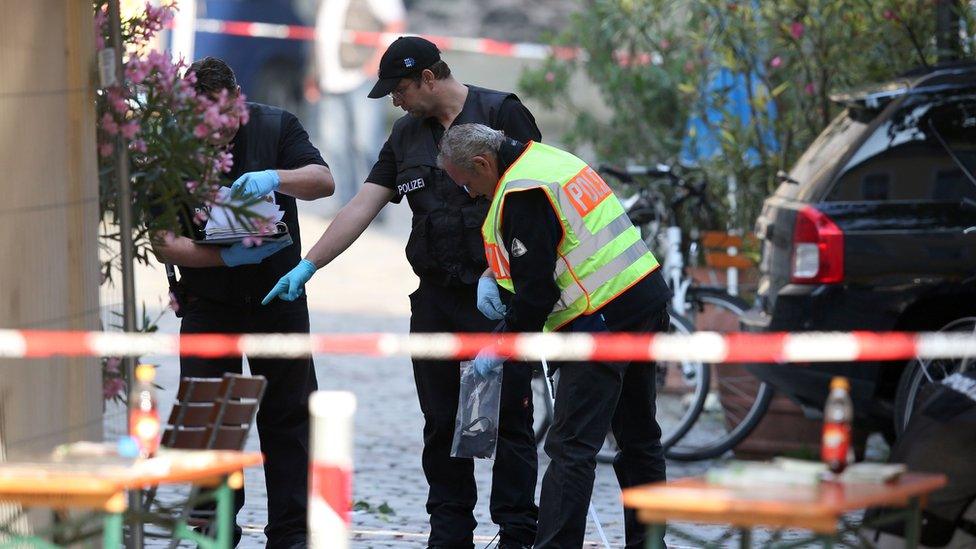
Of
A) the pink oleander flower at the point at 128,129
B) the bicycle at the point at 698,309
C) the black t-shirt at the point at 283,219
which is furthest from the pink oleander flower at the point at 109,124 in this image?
the bicycle at the point at 698,309

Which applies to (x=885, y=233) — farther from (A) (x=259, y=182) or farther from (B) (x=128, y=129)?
(B) (x=128, y=129)

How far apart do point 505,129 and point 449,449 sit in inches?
48.1

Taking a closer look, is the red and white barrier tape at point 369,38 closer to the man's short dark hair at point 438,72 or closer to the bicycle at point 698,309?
the bicycle at point 698,309

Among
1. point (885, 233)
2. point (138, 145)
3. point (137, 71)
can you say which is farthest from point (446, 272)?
point (885, 233)

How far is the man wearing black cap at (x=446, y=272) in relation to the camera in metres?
6.43

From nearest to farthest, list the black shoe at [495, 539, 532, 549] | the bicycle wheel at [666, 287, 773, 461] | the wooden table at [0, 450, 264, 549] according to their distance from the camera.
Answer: the wooden table at [0, 450, 264, 549] → the black shoe at [495, 539, 532, 549] → the bicycle wheel at [666, 287, 773, 461]

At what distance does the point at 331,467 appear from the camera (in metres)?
3.98

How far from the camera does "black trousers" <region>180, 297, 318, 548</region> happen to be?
6598 millimetres

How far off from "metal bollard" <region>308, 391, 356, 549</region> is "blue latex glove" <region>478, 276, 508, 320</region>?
2047 millimetres

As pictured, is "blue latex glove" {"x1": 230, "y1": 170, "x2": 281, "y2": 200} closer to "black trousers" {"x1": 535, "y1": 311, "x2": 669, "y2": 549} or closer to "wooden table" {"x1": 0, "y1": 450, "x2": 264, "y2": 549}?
"black trousers" {"x1": 535, "y1": 311, "x2": 669, "y2": 549}

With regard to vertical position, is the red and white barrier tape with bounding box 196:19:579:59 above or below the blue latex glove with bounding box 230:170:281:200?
above

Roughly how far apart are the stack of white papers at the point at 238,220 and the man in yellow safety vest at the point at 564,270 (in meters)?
0.71

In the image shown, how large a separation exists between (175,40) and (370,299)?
5.72 meters

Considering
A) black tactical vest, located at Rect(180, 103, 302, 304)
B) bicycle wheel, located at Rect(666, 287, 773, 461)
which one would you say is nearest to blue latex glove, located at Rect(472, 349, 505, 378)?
black tactical vest, located at Rect(180, 103, 302, 304)
